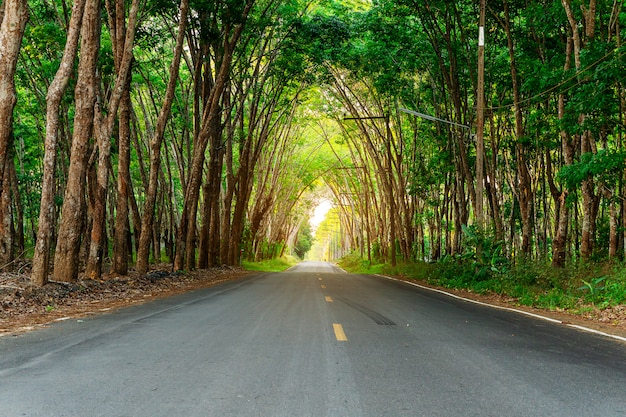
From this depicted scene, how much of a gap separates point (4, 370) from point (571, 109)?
13450 mm

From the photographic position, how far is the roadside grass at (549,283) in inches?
505

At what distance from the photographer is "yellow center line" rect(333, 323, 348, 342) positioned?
7.69m

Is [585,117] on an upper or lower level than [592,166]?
upper

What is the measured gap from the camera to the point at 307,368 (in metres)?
5.83

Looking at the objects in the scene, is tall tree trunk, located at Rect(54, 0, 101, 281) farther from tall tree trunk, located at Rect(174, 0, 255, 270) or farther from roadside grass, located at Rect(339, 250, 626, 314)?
roadside grass, located at Rect(339, 250, 626, 314)

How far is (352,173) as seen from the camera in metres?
53.1

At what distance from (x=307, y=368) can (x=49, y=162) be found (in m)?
9.45

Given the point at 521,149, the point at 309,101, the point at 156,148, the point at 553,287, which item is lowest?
the point at 553,287

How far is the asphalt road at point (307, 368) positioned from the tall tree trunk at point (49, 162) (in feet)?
10.9

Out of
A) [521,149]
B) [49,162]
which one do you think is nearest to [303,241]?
[521,149]

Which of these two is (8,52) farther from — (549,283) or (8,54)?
(549,283)

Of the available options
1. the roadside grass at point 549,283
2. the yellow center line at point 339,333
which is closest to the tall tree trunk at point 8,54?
the yellow center line at point 339,333

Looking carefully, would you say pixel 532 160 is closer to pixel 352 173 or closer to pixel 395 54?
pixel 395 54

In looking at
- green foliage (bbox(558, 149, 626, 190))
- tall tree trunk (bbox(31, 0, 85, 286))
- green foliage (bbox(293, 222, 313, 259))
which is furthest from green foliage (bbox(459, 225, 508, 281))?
green foliage (bbox(293, 222, 313, 259))
